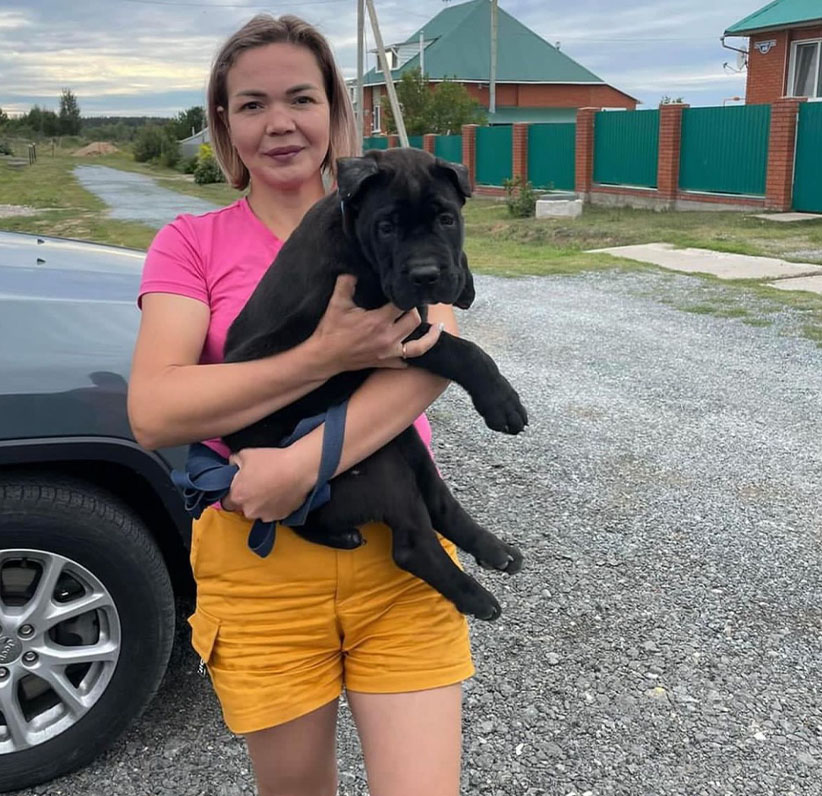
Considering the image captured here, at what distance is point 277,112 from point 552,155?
24.3m

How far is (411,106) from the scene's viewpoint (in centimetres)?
3784

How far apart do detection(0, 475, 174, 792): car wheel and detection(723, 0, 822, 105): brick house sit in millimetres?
25436

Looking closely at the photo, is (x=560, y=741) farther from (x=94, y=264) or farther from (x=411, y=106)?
(x=411, y=106)

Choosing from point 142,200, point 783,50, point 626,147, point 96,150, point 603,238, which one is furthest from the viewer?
point 96,150

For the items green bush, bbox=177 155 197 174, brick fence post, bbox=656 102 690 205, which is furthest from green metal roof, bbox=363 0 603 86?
brick fence post, bbox=656 102 690 205

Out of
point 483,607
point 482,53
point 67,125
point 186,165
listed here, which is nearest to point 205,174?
point 186,165

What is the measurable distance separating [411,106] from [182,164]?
67.7ft

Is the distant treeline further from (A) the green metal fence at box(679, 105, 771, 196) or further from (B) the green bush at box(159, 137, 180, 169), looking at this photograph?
(A) the green metal fence at box(679, 105, 771, 196)

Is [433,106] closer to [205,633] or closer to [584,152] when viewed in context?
[584,152]

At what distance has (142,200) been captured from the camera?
27.7m

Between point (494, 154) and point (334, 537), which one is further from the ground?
point (494, 154)

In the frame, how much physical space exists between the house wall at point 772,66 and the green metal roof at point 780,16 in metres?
0.43

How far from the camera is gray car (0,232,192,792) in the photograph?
257 cm

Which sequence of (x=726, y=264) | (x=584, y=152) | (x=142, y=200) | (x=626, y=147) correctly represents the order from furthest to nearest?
(x=142, y=200)
(x=584, y=152)
(x=626, y=147)
(x=726, y=264)
